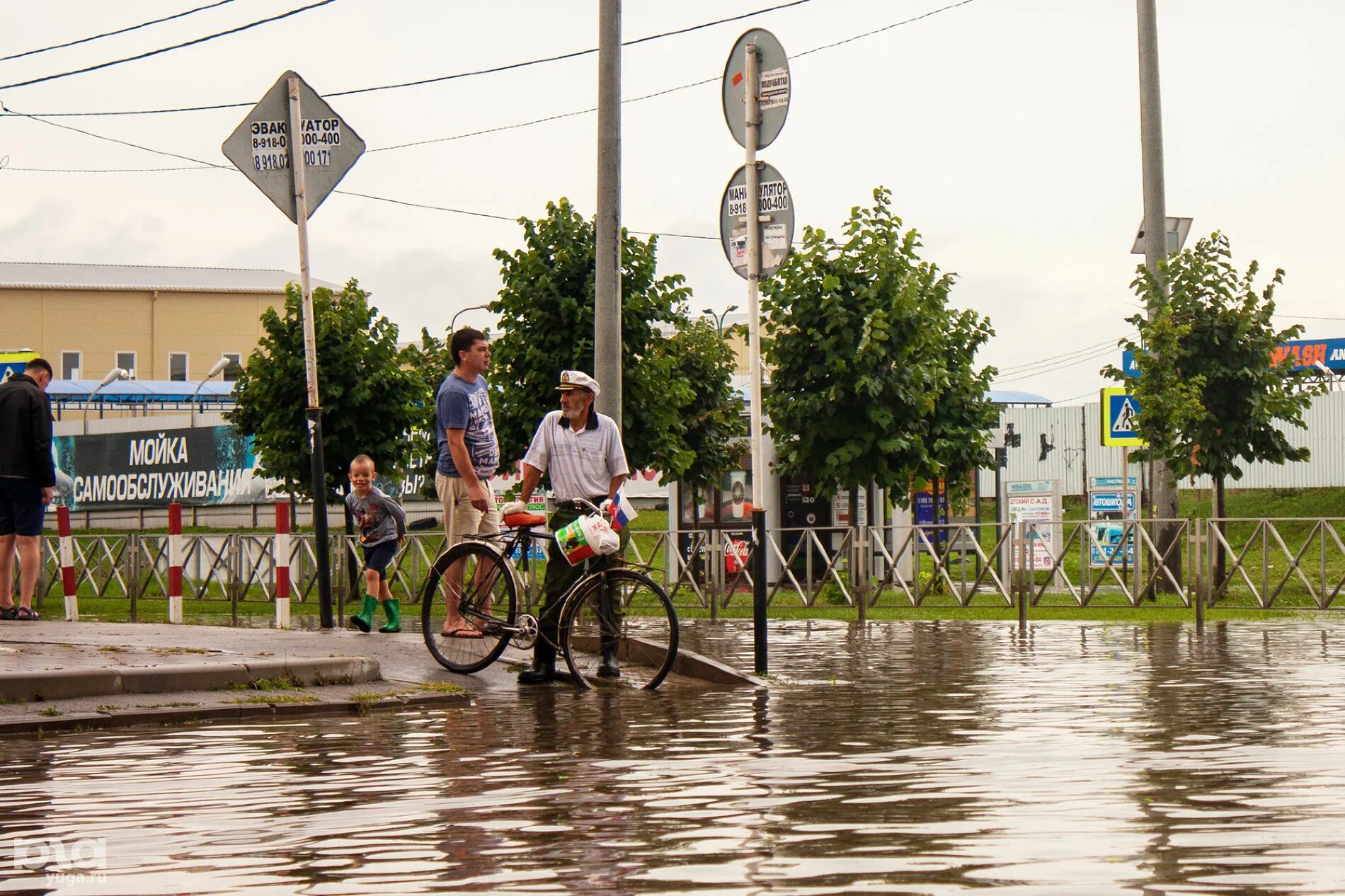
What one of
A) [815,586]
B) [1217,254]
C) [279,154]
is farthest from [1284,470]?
[279,154]

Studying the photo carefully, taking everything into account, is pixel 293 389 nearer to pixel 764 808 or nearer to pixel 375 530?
pixel 375 530

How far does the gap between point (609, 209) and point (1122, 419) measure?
10.2 metres

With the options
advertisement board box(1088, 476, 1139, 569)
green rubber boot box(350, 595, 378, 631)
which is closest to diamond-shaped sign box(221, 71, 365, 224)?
green rubber boot box(350, 595, 378, 631)

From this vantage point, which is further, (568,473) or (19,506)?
(19,506)

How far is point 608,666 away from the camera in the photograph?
10297mm

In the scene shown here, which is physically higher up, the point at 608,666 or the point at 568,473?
the point at 568,473

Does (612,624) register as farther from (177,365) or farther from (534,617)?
(177,365)

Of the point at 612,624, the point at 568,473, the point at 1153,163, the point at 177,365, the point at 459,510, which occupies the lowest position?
the point at 612,624

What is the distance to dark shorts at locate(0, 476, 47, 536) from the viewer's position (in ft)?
43.8

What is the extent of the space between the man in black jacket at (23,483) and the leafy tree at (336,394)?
1568 cm

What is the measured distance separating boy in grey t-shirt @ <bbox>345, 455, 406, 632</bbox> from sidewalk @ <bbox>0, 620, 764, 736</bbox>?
2425 mm

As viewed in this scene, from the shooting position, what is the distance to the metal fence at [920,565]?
18562 millimetres

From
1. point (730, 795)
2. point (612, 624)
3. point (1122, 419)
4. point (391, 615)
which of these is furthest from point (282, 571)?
point (1122, 419)

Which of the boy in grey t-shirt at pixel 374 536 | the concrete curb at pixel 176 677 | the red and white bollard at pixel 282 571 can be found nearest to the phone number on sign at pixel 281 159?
the boy in grey t-shirt at pixel 374 536
